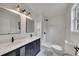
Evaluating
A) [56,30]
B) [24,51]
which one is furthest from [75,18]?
[24,51]

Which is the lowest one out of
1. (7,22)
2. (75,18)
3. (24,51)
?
(24,51)

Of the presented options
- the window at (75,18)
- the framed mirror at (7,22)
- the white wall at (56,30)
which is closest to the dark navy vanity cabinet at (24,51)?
the framed mirror at (7,22)

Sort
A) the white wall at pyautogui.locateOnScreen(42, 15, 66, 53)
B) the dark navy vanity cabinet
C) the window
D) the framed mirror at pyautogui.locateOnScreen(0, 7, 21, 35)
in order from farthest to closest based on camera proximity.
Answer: the white wall at pyautogui.locateOnScreen(42, 15, 66, 53) < the window < the framed mirror at pyautogui.locateOnScreen(0, 7, 21, 35) < the dark navy vanity cabinet

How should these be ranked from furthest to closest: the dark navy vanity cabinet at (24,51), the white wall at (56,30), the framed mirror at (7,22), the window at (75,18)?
1. the white wall at (56,30)
2. the window at (75,18)
3. the framed mirror at (7,22)
4. the dark navy vanity cabinet at (24,51)

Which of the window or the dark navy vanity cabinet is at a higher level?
the window

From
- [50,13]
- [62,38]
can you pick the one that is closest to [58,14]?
[50,13]

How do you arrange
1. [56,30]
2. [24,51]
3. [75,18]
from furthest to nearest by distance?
[56,30] < [75,18] < [24,51]

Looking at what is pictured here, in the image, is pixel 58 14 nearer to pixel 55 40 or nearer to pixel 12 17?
pixel 55 40

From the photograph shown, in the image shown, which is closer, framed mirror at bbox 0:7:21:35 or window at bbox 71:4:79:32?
framed mirror at bbox 0:7:21:35

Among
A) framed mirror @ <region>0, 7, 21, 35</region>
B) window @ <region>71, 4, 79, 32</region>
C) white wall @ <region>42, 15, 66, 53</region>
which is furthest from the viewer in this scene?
white wall @ <region>42, 15, 66, 53</region>

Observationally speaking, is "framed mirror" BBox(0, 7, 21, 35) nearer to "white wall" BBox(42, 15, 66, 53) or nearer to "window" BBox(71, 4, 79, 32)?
"white wall" BBox(42, 15, 66, 53)

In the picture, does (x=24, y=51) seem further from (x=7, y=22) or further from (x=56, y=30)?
(x=56, y=30)

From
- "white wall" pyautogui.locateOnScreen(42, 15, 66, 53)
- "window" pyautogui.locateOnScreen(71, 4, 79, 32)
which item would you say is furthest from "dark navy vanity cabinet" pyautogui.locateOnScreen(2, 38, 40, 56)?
"window" pyautogui.locateOnScreen(71, 4, 79, 32)

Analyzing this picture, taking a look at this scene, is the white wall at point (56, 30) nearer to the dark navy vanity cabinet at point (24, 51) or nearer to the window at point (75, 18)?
the window at point (75, 18)
